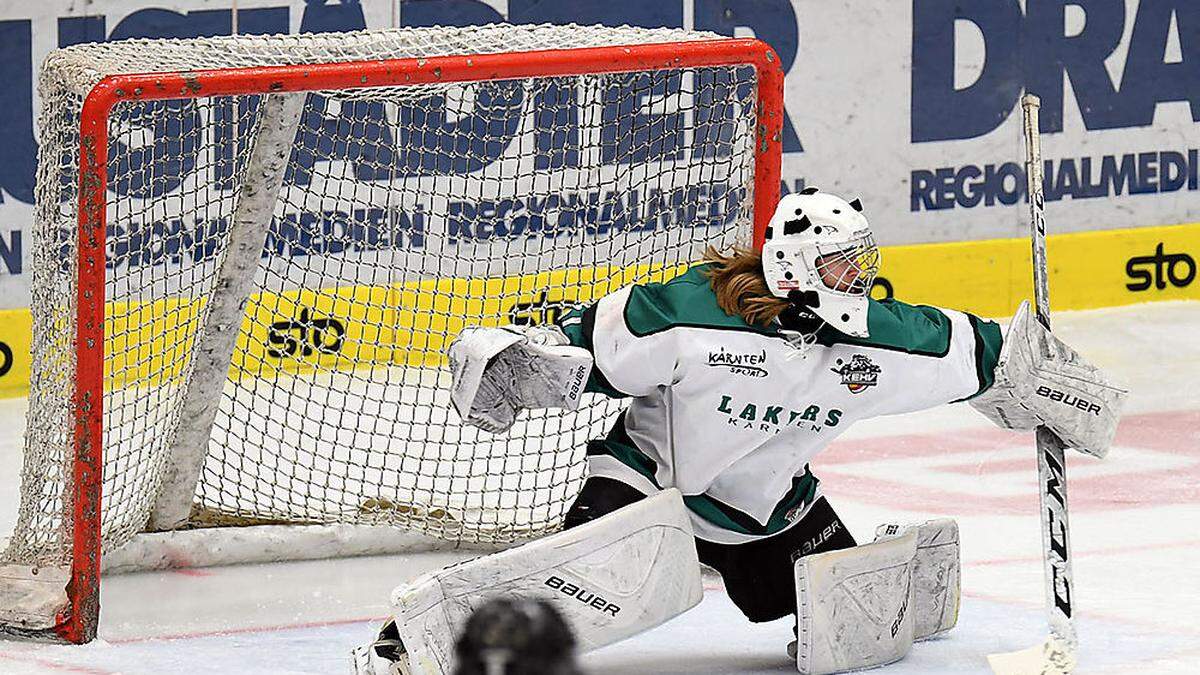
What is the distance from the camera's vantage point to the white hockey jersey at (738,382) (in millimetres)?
3609

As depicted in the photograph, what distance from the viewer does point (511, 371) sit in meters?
3.59

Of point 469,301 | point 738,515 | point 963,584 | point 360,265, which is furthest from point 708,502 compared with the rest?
point 360,265

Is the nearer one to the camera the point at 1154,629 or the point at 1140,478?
the point at 1154,629

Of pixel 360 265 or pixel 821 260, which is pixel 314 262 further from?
pixel 821 260

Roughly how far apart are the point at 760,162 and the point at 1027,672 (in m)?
1.18

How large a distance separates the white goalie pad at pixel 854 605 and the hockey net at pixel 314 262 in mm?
756

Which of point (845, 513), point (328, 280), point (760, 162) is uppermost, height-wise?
point (760, 162)

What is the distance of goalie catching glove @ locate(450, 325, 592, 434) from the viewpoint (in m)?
3.54

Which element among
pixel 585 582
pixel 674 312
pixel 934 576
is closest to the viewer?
pixel 585 582

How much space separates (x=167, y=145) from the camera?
19.5 feet

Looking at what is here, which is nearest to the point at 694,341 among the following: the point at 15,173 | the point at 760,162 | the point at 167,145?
the point at 760,162

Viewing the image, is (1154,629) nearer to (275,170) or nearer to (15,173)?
(275,170)

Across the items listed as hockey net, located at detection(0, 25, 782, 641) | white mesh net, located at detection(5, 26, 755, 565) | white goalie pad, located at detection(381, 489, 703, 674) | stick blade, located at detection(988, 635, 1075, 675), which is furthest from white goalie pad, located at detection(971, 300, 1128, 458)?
white mesh net, located at detection(5, 26, 755, 565)

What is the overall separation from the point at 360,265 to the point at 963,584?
78.1 inches
